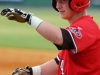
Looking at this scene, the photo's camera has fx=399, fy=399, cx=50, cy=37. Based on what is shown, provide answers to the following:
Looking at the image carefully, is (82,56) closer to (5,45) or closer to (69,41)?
(69,41)

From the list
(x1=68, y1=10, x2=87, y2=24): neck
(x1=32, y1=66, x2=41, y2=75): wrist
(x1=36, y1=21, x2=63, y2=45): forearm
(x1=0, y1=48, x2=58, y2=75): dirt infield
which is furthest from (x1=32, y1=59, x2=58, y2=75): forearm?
(x1=0, y1=48, x2=58, y2=75): dirt infield

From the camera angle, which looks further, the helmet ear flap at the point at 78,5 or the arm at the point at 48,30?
the helmet ear flap at the point at 78,5

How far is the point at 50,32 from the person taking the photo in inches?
112

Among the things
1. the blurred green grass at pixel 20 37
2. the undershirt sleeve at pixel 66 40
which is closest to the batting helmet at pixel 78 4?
the undershirt sleeve at pixel 66 40

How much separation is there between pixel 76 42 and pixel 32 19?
1.19ft

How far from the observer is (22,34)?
12695 mm

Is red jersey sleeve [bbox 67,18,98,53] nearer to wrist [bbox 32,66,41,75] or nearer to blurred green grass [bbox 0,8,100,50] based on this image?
wrist [bbox 32,66,41,75]

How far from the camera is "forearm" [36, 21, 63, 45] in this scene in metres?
2.84

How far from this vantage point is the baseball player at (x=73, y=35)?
287 cm

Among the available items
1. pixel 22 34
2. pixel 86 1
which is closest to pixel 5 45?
pixel 22 34

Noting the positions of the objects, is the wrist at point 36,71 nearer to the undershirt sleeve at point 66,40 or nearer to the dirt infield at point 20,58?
the undershirt sleeve at point 66,40

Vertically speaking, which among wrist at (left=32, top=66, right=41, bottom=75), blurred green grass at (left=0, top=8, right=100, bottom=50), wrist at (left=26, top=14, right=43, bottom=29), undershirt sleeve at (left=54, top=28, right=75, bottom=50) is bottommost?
blurred green grass at (left=0, top=8, right=100, bottom=50)

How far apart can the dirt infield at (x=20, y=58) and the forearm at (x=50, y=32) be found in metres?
4.90

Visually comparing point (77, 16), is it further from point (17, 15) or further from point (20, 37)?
point (20, 37)
